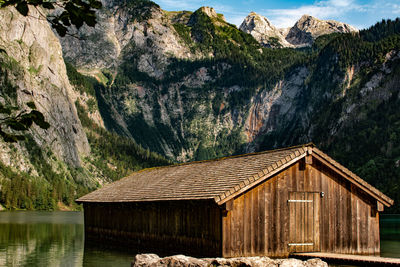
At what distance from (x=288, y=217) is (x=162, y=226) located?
264 inches

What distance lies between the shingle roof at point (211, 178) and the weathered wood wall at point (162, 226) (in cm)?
47

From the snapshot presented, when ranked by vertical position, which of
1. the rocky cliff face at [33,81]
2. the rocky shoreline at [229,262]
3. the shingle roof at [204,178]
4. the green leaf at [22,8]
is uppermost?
the rocky cliff face at [33,81]

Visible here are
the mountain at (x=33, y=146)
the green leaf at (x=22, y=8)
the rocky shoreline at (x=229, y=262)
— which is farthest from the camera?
the mountain at (x=33, y=146)

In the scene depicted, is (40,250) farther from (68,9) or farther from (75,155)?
(75,155)

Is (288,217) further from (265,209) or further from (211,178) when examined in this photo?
(211,178)

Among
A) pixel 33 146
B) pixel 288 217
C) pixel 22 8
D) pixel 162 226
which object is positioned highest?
pixel 33 146

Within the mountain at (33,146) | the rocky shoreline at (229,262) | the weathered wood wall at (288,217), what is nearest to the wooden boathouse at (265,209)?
the weathered wood wall at (288,217)

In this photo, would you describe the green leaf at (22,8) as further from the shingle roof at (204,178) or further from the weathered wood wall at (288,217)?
the weathered wood wall at (288,217)

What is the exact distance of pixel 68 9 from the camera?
575cm

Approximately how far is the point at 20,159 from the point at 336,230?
6046 inches

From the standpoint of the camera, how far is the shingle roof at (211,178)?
22.1 metres

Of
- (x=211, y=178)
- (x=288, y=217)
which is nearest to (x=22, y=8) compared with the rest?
(x=288, y=217)

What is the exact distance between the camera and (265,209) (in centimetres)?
2303

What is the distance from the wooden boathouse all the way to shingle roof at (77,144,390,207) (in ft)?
0.15
